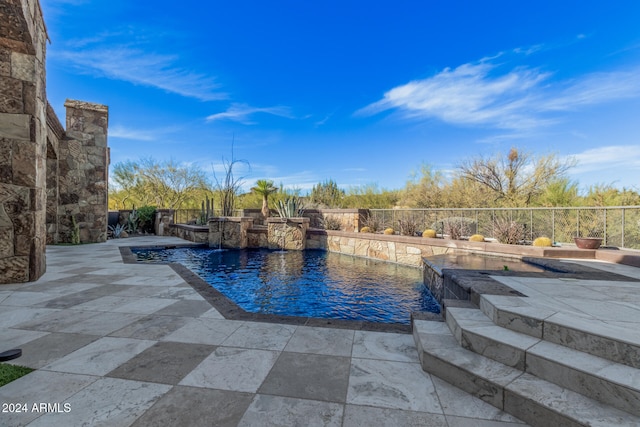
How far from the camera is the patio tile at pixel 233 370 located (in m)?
1.78

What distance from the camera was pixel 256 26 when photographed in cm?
1032

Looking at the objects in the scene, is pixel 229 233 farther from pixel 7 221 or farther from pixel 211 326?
pixel 211 326

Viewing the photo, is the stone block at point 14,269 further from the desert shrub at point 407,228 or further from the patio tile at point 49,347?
the desert shrub at point 407,228

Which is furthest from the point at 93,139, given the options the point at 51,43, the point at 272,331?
the point at 272,331

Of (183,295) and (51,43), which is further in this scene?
(51,43)

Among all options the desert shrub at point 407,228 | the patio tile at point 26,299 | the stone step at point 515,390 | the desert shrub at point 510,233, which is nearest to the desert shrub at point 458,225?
the desert shrub at point 407,228

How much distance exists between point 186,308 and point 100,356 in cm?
117

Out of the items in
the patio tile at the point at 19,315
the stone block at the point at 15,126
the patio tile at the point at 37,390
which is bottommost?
the patio tile at the point at 19,315

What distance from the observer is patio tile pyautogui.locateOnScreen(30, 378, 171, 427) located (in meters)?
1.43

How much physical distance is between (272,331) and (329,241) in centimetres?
748

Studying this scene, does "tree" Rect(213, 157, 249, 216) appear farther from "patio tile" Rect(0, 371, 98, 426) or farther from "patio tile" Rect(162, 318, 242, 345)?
"patio tile" Rect(0, 371, 98, 426)

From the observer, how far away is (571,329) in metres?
1.80

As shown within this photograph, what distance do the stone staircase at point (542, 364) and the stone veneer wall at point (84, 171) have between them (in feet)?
38.3

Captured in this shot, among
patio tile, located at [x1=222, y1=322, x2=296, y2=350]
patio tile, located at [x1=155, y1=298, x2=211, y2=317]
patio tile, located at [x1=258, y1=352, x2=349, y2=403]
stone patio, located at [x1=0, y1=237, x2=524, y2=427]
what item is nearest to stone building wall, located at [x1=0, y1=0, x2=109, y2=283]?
stone patio, located at [x1=0, y1=237, x2=524, y2=427]
